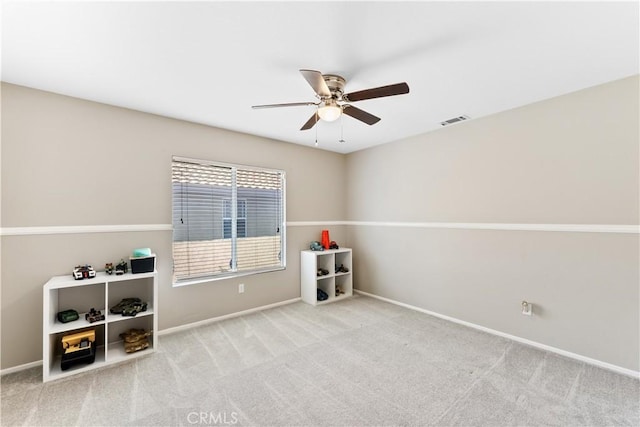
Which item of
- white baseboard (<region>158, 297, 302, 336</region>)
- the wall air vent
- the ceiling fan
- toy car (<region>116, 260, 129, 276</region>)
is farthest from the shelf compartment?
the wall air vent

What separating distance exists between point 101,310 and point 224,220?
1.57 metres

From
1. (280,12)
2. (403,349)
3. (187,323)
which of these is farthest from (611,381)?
(187,323)

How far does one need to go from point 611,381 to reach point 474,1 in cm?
307

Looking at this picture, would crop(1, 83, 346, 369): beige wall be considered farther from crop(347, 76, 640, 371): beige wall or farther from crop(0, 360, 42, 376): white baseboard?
crop(347, 76, 640, 371): beige wall

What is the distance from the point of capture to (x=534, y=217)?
2.82 meters

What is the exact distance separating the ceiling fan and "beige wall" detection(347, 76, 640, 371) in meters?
1.66

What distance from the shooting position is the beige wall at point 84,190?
2.37m

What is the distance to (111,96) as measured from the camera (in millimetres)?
2609

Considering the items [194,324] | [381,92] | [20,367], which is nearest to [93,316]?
[20,367]

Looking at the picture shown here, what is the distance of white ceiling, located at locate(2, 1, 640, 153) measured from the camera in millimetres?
1549

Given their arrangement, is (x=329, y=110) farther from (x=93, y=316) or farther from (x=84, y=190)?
(x=93, y=316)

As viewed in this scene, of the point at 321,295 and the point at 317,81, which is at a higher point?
the point at 317,81

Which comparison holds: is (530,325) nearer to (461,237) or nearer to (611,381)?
(611,381)

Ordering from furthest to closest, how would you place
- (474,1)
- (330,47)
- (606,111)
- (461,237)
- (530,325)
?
(461,237)
(530,325)
(606,111)
(330,47)
(474,1)
